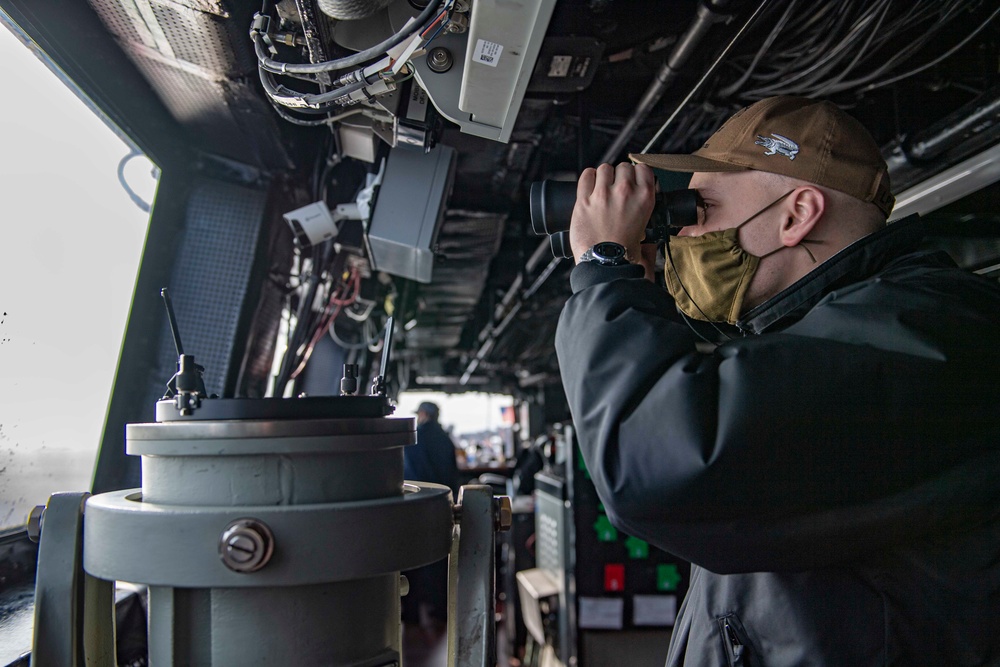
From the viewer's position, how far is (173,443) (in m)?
0.85

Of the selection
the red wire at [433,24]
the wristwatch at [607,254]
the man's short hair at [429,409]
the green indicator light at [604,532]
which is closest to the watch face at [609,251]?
the wristwatch at [607,254]

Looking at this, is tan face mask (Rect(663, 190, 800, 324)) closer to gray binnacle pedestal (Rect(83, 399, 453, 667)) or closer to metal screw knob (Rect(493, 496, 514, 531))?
metal screw knob (Rect(493, 496, 514, 531))

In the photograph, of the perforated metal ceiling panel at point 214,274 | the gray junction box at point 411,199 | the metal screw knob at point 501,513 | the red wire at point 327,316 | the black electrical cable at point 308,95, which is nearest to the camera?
the metal screw knob at point 501,513

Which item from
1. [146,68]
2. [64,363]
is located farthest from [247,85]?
[64,363]

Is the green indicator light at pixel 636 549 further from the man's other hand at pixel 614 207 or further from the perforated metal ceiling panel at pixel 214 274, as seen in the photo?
the man's other hand at pixel 614 207

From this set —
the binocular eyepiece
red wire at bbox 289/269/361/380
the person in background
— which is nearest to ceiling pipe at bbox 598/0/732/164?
the binocular eyepiece

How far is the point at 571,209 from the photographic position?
119cm

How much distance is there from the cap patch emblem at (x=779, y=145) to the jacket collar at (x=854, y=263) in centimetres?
19

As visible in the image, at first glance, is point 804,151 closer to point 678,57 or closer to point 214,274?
point 678,57

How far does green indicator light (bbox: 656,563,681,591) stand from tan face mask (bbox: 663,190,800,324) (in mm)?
2121

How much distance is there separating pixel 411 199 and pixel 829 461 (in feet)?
5.20

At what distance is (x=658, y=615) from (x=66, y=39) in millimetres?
3018

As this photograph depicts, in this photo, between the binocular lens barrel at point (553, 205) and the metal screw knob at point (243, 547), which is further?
the binocular lens barrel at point (553, 205)

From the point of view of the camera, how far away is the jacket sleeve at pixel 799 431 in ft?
2.71
